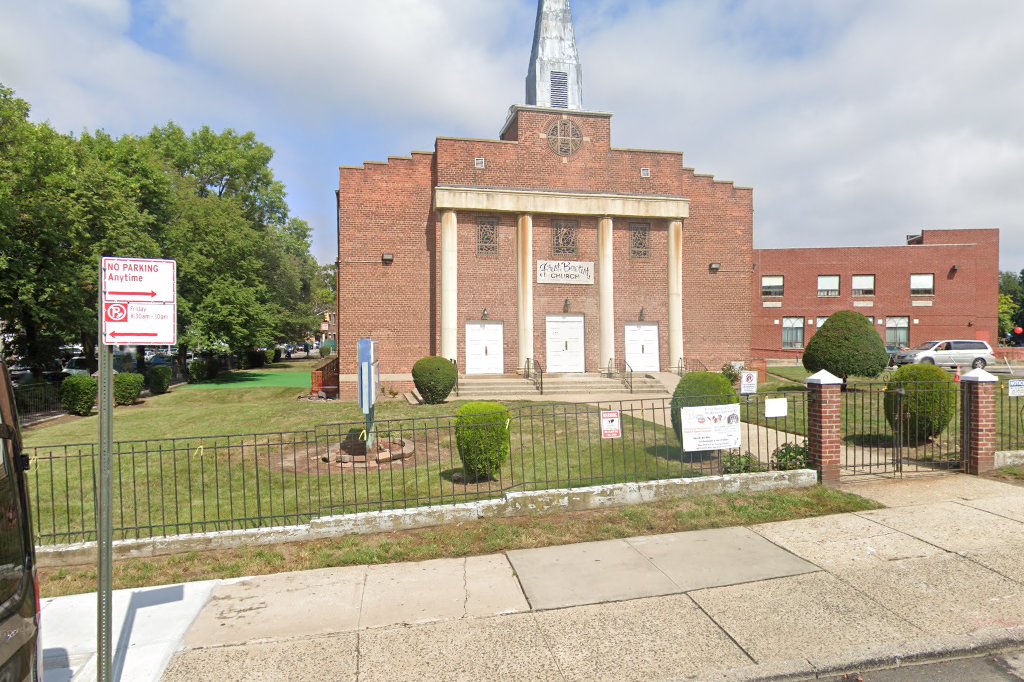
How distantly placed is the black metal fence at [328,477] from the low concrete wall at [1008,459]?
2.84 meters

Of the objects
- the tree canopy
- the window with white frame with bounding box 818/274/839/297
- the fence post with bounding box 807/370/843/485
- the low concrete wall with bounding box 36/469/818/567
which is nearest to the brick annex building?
the tree canopy

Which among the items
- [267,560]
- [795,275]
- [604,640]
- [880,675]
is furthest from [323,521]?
[795,275]

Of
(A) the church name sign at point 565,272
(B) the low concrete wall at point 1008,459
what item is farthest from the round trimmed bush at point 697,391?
(A) the church name sign at point 565,272

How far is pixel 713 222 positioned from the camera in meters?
26.5

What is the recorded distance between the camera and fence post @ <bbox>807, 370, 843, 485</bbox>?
29.1 feet

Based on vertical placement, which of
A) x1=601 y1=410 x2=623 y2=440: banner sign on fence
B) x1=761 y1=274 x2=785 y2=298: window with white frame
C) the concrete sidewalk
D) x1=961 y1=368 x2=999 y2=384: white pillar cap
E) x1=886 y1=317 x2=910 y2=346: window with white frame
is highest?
x1=761 y1=274 x2=785 y2=298: window with white frame

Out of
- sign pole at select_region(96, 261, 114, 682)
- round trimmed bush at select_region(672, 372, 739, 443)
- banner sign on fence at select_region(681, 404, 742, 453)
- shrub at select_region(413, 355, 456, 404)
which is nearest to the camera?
sign pole at select_region(96, 261, 114, 682)

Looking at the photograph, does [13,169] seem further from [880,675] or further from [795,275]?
[795,275]

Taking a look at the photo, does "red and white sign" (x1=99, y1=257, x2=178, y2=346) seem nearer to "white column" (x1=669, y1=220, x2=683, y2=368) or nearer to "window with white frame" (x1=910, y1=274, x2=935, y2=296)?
"white column" (x1=669, y1=220, x2=683, y2=368)

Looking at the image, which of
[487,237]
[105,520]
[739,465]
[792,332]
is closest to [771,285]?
[792,332]

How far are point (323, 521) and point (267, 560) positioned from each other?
79cm

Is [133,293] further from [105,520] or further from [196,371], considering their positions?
[196,371]

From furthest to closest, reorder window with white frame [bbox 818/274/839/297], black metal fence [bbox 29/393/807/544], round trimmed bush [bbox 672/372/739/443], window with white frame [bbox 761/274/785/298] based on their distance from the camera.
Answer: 1. window with white frame [bbox 761/274/785/298]
2. window with white frame [bbox 818/274/839/297]
3. round trimmed bush [bbox 672/372/739/443]
4. black metal fence [bbox 29/393/807/544]

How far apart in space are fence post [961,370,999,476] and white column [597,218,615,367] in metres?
15.1
